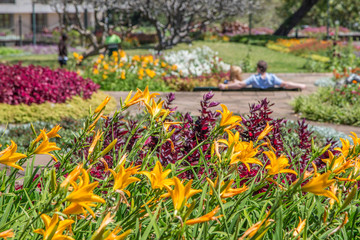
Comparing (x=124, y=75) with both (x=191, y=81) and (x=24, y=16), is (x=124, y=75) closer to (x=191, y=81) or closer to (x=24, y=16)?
(x=191, y=81)

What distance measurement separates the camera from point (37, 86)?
814 centimetres

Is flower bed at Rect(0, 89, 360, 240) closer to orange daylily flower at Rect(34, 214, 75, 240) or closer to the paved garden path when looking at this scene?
orange daylily flower at Rect(34, 214, 75, 240)

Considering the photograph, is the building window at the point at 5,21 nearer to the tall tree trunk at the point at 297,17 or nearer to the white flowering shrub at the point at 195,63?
the tall tree trunk at the point at 297,17

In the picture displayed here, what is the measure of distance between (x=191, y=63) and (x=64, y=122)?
747 cm

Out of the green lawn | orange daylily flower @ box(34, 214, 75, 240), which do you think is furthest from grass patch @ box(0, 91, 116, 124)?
the green lawn

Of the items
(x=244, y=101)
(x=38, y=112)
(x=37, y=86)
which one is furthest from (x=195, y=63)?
(x=38, y=112)

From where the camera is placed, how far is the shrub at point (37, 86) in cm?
797

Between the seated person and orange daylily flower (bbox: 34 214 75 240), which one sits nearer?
orange daylily flower (bbox: 34 214 75 240)

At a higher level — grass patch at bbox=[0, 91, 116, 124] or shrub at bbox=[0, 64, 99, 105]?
shrub at bbox=[0, 64, 99, 105]

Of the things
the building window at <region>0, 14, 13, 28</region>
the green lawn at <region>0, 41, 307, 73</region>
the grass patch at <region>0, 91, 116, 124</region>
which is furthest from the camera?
the building window at <region>0, 14, 13, 28</region>

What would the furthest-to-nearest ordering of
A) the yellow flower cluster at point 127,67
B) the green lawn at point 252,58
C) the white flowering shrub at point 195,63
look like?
the green lawn at point 252,58, the white flowering shrub at point 195,63, the yellow flower cluster at point 127,67

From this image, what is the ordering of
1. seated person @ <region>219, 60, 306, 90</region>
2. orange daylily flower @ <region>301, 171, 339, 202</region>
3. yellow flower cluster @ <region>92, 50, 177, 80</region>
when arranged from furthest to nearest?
yellow flower cluster @ <region>92, 50, 177, 80</region> → seated person @ <region>219, 60, 306, 90</region> → orange daylily flower @ <region>301, 171, 339, 202</region>

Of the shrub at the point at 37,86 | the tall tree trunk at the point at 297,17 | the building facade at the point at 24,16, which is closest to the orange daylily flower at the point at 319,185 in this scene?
the shrub at the point at 37,86

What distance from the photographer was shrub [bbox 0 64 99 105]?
7.97 m
